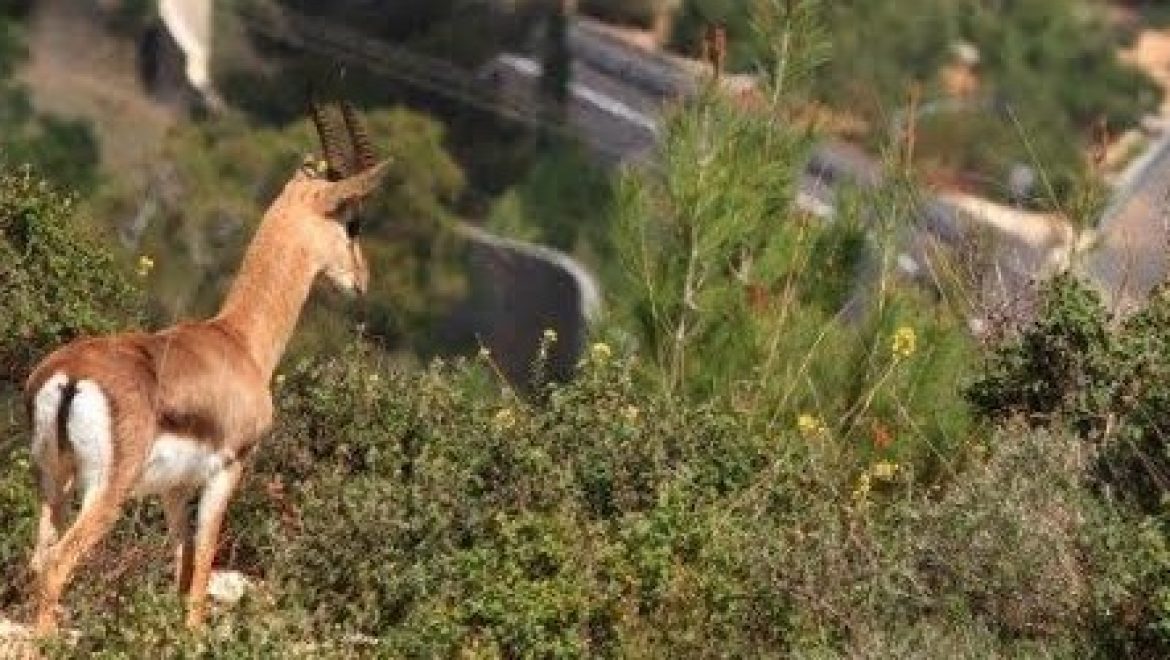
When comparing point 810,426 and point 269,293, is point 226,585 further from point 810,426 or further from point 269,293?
point 810,426

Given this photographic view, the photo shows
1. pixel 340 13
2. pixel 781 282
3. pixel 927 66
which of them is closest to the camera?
pixel 781 282

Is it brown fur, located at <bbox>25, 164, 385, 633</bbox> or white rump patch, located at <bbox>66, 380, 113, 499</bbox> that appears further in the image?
brown fur, located at <bbox>25, 164, 385, 633</bbox>

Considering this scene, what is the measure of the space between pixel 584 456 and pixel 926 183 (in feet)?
11.4

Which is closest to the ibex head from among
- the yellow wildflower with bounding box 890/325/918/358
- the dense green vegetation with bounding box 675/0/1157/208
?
the yellow wildflower with bounding box 890/325/918/358

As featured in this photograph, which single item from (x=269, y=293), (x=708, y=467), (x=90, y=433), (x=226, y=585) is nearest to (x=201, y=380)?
(x=90, y=433)

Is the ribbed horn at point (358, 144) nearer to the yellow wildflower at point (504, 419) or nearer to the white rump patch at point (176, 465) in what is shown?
the yellow wildflower at point (504, 419)

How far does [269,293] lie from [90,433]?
59.0 inches

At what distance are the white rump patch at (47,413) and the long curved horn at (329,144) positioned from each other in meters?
2.06

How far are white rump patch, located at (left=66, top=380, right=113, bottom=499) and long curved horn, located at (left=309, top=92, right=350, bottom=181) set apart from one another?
202 centimetres

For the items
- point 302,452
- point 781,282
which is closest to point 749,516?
point 302,452

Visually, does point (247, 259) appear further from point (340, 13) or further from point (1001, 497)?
point (340, 13)

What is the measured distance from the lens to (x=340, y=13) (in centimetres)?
4416

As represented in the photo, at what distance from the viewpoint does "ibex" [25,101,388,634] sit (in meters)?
7.38

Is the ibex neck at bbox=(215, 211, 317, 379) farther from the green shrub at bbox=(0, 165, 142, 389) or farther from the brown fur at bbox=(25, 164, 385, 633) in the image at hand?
the green shrub at bbox=(0, 165, 142, 389)
